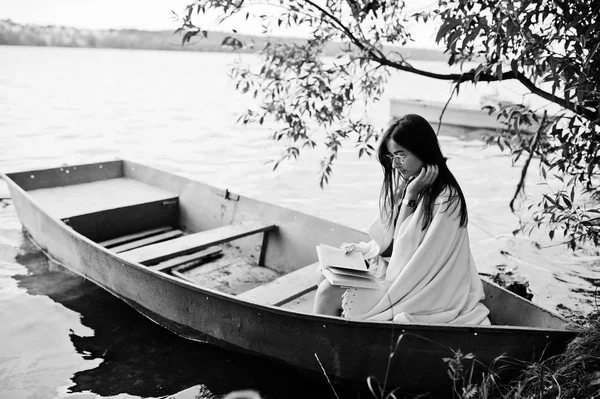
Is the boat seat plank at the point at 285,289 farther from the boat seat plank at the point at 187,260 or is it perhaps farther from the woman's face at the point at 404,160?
the woman's face at the point at 404,160

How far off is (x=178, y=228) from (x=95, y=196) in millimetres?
1053

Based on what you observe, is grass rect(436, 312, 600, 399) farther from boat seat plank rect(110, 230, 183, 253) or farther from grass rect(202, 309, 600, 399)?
boat seat plank rect(110, 230, 183, 253)

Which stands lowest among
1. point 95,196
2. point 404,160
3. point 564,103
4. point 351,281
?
point 95,196

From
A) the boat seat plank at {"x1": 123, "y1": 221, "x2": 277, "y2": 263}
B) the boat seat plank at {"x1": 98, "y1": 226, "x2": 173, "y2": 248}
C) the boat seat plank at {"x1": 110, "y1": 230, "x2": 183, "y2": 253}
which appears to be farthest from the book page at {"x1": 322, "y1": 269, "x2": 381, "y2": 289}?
the boat seat plank at {"x1": 98, "y1": 226, "x2": 173, "y2": 248}

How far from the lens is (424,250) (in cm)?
292

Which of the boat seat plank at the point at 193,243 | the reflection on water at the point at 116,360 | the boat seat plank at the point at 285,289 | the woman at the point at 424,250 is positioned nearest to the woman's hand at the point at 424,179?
the woman at the point at 424,250

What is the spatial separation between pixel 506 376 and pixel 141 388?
2.47 metres

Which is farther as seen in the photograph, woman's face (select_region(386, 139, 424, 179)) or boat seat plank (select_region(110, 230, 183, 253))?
boat seat plank (select_region(110, 230, 183, 253))

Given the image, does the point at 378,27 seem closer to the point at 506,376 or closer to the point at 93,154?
the point at 506,376

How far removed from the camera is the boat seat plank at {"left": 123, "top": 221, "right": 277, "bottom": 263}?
4738mm

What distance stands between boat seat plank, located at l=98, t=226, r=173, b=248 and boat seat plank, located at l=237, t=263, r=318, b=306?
2.22m

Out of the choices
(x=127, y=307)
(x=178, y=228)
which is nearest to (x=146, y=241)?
(x=178, y=228)

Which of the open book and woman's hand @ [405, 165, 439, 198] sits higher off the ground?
woman's hand @ [405, 165, 439, 198]

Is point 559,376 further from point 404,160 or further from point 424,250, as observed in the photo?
point 404,160
